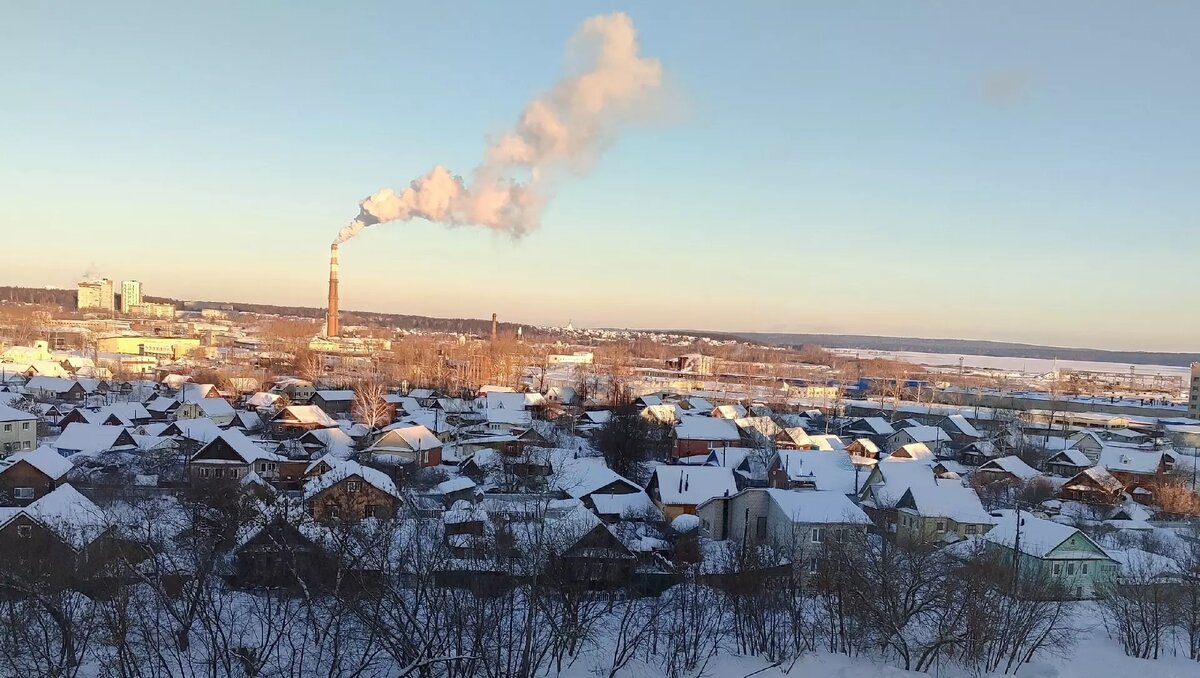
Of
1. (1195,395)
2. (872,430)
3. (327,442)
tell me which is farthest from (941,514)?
(1195,395)

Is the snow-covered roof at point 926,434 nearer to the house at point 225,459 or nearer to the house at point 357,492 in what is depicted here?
the house at point 357,492

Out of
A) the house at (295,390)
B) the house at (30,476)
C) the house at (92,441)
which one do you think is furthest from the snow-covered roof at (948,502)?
the house at (295,390)

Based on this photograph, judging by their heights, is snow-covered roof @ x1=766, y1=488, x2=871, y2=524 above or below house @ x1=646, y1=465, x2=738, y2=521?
above

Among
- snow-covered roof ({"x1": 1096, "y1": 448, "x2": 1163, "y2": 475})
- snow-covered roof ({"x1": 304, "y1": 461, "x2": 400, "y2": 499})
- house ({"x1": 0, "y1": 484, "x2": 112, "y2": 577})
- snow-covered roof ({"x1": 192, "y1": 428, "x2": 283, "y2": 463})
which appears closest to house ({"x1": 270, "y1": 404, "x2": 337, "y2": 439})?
snow-covered roof ({"x1": 192, "y1": 428, "x2": 283, "y2": 463})

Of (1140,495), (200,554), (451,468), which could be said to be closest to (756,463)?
(451,468)

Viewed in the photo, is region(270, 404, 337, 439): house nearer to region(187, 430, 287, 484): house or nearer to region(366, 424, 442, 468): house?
region(366, 424, 442, 468): house

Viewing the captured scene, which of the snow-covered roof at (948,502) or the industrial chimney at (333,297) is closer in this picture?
the snow-covered roof at (948,502)
